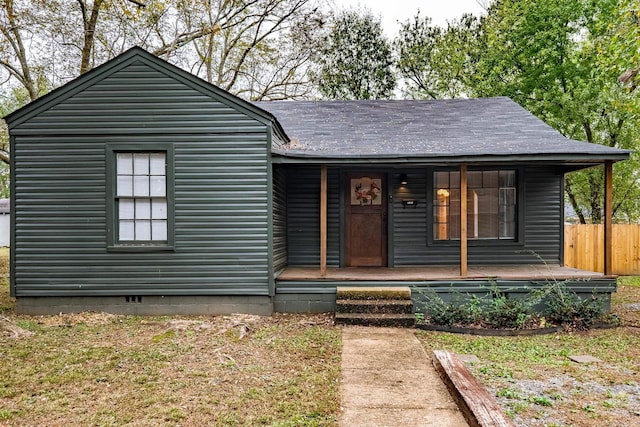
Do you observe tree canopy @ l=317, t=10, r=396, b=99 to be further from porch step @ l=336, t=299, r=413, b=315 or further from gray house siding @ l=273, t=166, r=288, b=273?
porch step @ l=336, t=299, r=413, b=315

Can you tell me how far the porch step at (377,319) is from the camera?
6.33 metres

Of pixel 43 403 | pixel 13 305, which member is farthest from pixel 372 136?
pixel 13 305

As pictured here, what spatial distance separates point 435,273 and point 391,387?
13.1ft

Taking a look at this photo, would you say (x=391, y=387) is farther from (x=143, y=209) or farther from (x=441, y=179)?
(x=441, y=179)

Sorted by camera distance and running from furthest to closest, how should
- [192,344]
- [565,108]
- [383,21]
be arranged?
1. [383,21]
2. [565,108]
3. [192,344]

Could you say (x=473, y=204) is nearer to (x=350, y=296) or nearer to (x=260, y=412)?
(x=350, y=296)

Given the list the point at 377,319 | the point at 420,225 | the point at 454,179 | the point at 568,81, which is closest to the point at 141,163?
the point at 377,319

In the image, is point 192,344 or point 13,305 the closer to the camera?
point 192,344

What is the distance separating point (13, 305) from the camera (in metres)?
7.73

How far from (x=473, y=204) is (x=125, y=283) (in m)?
6.60

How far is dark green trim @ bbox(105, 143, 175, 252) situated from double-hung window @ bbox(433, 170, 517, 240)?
5.03 meters

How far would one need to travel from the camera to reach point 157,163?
699 centimetres

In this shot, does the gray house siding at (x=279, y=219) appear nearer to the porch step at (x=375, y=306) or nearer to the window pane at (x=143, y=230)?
the porch step at (x=375, y=306)

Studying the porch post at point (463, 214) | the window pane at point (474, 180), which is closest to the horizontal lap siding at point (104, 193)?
the porch post at point (463, 214)
